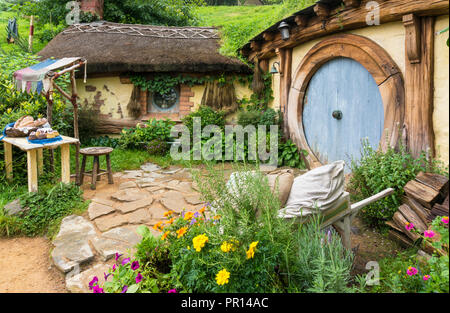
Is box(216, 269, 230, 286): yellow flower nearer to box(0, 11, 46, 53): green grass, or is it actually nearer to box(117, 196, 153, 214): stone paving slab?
box(117, 196, 153, 214): stone paving slab

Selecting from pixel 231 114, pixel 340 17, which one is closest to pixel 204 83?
pixel 231 114

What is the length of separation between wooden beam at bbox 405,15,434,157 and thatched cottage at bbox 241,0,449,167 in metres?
0.01

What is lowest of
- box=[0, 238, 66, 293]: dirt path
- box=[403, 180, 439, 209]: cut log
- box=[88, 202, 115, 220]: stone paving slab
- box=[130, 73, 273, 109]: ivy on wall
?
box=[0, 238, 66, 293]: dirt path

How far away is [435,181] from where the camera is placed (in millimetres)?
2986

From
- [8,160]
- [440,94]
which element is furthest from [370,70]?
[8,160]

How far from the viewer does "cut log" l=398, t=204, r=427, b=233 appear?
9.52ft

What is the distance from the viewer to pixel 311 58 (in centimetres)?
533

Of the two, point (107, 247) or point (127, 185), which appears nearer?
point (107, 247)

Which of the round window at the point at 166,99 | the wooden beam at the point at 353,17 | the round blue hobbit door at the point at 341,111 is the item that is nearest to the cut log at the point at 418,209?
the round blue hobbit door at the point at 341,111

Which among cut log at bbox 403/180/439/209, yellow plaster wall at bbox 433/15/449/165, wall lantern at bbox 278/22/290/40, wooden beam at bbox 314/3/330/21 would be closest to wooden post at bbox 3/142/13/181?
wall lantern at bbox 278/22/290/40

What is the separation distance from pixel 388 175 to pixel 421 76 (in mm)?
1154

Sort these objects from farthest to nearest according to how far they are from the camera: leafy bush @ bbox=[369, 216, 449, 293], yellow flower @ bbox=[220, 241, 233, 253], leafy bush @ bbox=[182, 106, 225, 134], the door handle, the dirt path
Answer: leafy bush @ bbox=[182, 106, 225, 134] → the door handle → the dirt path → yellow flower @ bbox=[220, 241, 233, 253] → leafy bush @ bbox=[369, 216, 449, 293]

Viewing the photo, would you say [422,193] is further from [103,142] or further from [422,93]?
[103,142]

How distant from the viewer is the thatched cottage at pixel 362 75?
341 cm
